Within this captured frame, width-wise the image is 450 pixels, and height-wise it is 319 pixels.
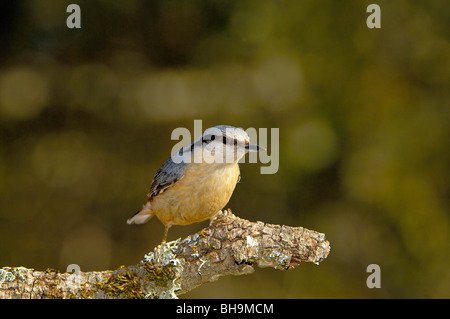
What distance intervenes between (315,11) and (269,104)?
35.6 inches

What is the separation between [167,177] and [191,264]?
2.18 ft

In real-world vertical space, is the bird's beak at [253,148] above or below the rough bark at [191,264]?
above

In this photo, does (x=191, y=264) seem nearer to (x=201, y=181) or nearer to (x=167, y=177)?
(x=201, y=181)

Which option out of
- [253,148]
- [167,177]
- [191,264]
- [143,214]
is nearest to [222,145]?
[253,148]

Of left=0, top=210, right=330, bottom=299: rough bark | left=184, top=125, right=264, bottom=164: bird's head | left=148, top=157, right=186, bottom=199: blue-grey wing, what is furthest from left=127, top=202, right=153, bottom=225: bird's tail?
left=0, top=210, right=330, bottom=299: rough bark

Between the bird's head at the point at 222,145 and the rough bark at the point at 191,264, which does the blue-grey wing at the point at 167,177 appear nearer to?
the bird's head at the point at 222,145

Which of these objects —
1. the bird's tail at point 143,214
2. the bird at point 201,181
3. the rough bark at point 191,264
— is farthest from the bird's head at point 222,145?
the bird's tail at point 143,214

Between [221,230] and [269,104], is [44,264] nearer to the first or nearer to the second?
[269,104]

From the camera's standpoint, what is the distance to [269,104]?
4.67m

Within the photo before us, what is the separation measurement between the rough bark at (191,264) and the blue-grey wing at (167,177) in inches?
15.8

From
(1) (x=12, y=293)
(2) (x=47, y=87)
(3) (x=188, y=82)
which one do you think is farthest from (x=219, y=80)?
(1) (x=12, y=293)

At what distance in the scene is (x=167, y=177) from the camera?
299cm

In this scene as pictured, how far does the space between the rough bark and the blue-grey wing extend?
40 cm

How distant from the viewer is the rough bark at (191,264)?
2.31 meters
